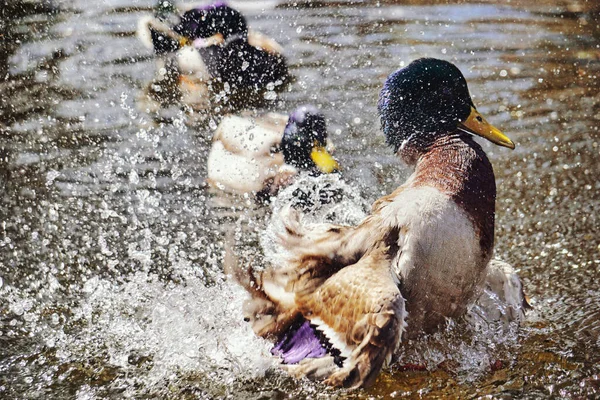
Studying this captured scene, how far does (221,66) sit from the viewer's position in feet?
21.9

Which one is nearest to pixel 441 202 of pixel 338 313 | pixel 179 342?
pixel 338 313

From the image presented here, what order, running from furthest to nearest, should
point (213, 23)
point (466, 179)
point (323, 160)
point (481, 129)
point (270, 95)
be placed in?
point (213, 23) < point (270, 95) < point (323, 160) < point (481, 129) < point (466, 179)

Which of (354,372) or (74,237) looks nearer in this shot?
(354,372)

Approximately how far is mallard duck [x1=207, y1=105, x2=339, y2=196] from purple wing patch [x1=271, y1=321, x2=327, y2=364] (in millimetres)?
1599

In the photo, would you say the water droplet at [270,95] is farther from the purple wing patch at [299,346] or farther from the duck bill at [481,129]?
the purple wing patch at [299,346]

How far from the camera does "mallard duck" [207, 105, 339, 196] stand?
499cm

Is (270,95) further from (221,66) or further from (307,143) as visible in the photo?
(307,143)

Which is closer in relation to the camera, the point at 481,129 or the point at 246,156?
the point at 481,129

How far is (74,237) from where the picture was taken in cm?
479

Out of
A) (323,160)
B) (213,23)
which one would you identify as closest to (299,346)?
(323,160)

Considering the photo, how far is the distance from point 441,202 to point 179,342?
4.93ft

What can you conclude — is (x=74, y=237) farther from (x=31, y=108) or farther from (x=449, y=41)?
(x=449, y=41)

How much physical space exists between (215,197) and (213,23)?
234 centimetres

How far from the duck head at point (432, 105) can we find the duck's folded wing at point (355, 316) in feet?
2.60
